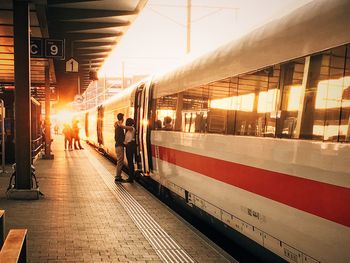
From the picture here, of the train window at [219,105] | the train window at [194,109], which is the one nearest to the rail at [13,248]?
the train window at [219,105]

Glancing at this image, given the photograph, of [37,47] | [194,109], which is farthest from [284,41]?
[37,47]

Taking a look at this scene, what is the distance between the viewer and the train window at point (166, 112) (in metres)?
8.78

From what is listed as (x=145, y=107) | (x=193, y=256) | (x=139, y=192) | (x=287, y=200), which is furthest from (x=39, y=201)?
(x=287, y=200)

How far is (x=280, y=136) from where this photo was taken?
4.56 meters

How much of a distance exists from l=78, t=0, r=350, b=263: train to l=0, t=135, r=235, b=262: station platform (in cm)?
59

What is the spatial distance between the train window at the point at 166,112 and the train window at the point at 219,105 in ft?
6.74

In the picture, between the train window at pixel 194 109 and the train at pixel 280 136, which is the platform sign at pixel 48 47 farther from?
the train at pixel 280 136

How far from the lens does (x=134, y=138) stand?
12391 millimetres

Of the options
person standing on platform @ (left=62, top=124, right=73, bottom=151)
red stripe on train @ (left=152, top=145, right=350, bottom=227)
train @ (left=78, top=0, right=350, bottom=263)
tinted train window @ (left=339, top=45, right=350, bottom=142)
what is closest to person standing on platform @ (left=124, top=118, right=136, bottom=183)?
train @ (left=78, top=0, right=350, bottom=263)

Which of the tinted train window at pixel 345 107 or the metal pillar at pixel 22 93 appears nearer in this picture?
the tinted train window at pixel 345 107

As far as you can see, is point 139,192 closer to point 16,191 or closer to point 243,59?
point 16,191

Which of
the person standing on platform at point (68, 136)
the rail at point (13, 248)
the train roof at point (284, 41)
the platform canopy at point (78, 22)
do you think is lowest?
the person standing on platform at point (68, 136)

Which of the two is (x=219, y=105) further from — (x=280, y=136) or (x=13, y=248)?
(x=13, y=248)

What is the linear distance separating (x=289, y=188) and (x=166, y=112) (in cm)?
528
